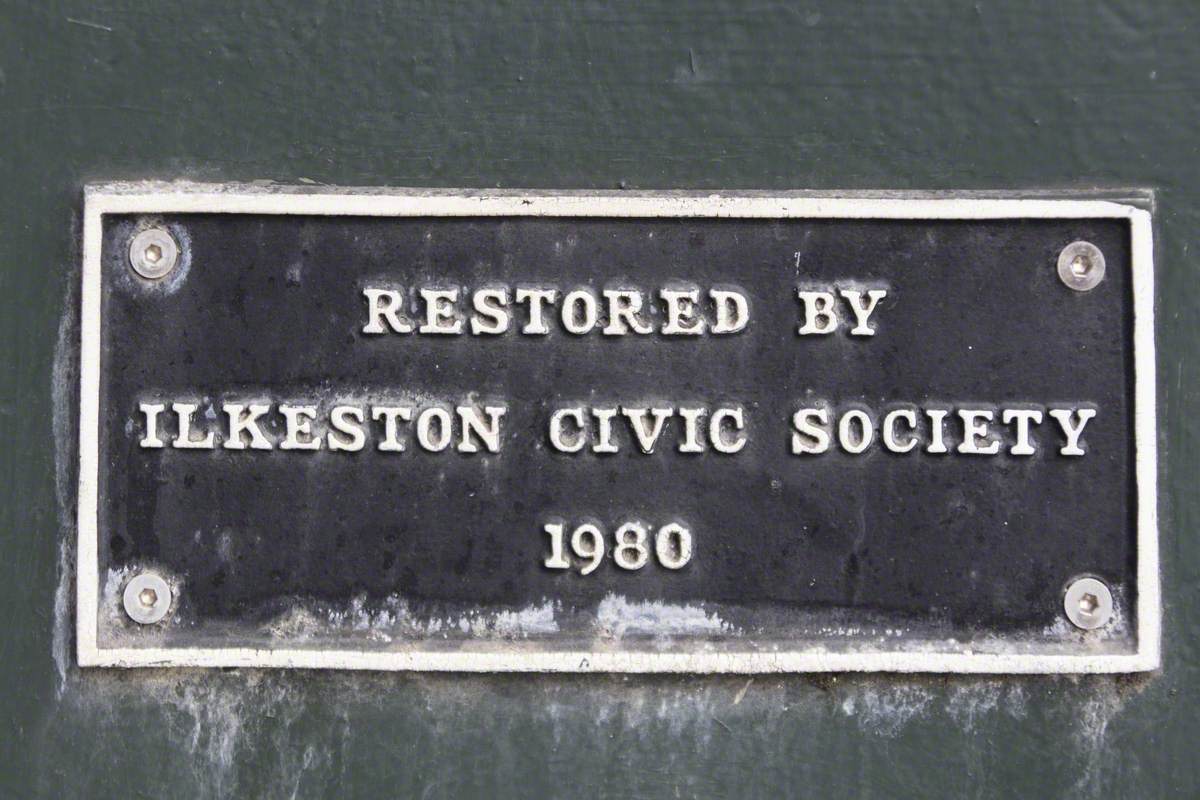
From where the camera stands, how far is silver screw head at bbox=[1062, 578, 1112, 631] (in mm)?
2312

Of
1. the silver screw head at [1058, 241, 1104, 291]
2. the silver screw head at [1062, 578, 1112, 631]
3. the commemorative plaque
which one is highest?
the silver screw head at [1058, 241, 1104, 291]

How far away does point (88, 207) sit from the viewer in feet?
7.73

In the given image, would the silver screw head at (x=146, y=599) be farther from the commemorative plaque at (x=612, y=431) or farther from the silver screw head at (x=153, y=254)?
the silver screw head at (x=153, y=254)

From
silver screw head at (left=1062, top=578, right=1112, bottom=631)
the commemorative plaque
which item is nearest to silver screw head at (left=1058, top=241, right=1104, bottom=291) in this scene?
the commemorative plaque

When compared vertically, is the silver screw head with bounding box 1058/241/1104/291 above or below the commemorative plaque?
above

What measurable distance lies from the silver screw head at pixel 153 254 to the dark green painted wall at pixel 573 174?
0.55 ft

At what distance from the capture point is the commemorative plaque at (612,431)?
91.7 inches

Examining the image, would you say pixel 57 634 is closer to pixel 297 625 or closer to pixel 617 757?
pixel 297 625

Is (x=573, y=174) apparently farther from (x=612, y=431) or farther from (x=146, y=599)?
(x=146, y=599)

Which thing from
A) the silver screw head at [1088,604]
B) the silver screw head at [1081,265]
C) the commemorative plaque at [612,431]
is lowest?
the silver screw head at [1088,604]

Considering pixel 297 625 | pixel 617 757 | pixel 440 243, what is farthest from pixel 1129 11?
pixel 297 625

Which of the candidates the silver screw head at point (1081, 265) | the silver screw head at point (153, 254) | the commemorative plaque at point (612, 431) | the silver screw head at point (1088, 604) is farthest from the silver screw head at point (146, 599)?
the silver screw head at point (1081, 265)

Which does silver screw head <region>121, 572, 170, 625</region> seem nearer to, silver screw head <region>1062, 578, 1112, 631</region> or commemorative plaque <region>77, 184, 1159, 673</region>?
commemorative plaque <region>77, 184, 1159, 673</region>

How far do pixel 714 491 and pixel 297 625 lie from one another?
0.98 m
